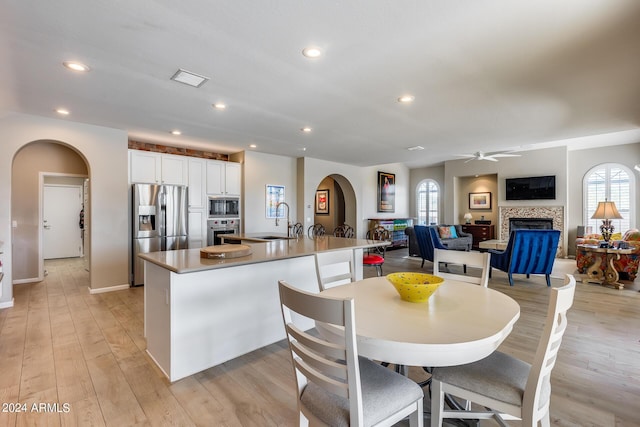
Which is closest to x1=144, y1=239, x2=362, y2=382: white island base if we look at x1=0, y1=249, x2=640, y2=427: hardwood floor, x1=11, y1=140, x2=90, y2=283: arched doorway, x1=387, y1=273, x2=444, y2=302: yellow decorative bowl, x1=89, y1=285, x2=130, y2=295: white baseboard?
x1=0, y1=249, x2=640, y2=427: hardwood floor

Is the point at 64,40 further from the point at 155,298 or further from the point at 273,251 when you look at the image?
the point at 273,251

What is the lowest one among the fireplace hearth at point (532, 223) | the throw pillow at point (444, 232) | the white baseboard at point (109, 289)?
the white baseboard at point (109, 289)

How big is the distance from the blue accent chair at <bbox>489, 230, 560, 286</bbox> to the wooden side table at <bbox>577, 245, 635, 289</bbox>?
32.4 inches

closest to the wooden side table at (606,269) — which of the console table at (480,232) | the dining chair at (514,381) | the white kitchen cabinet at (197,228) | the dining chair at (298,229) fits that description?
the console table at (480,232)

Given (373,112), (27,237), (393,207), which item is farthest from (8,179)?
(393,207)

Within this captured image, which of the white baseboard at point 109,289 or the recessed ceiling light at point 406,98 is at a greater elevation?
the recessed ceiling light at point 406,98

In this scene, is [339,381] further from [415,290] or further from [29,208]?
[29,208]

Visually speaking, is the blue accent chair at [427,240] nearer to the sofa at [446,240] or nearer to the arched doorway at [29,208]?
the sofa at [446,240]

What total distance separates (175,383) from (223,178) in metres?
4.56

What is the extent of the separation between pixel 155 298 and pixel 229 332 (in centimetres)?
67

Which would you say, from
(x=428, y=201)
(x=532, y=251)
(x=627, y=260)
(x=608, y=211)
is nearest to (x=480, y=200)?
(x=428, y=201)

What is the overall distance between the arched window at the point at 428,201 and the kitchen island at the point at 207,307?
9.26 metres

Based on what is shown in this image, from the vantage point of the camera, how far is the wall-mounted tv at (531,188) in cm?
799

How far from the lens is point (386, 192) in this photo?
10.3m
